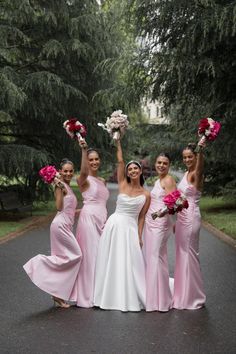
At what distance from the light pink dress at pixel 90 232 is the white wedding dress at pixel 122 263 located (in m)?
0.11

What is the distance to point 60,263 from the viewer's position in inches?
292

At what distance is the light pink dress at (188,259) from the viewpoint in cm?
745

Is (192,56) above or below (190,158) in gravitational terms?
above

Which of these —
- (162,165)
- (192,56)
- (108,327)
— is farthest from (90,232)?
(192,56)

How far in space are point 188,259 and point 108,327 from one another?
64.2 inches

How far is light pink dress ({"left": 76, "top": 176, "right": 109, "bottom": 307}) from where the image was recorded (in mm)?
7484

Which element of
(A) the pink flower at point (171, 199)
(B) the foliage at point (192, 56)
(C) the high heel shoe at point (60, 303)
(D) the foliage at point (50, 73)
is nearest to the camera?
(A) the pink flower at point (171, 199)

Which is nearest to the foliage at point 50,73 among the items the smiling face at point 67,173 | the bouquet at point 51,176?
the smiling face at point 67,173

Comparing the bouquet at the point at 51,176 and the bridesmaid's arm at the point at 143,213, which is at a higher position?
the bouquet at the point at 51,176

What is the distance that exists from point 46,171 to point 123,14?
5298mm

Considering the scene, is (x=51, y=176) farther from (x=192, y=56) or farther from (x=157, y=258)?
Answer: (x=192, y=56)

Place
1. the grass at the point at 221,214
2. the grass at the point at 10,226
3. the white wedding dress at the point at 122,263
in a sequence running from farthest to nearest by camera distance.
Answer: the grass at the point at 221,214 < the grass at the point at 10,226 < the white wedding dress at the point at 122,263

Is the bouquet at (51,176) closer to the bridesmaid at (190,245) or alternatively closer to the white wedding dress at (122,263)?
the white wedding dress at (122,263)

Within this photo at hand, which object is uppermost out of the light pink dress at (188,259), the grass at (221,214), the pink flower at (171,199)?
the pink flower at (171,199)
